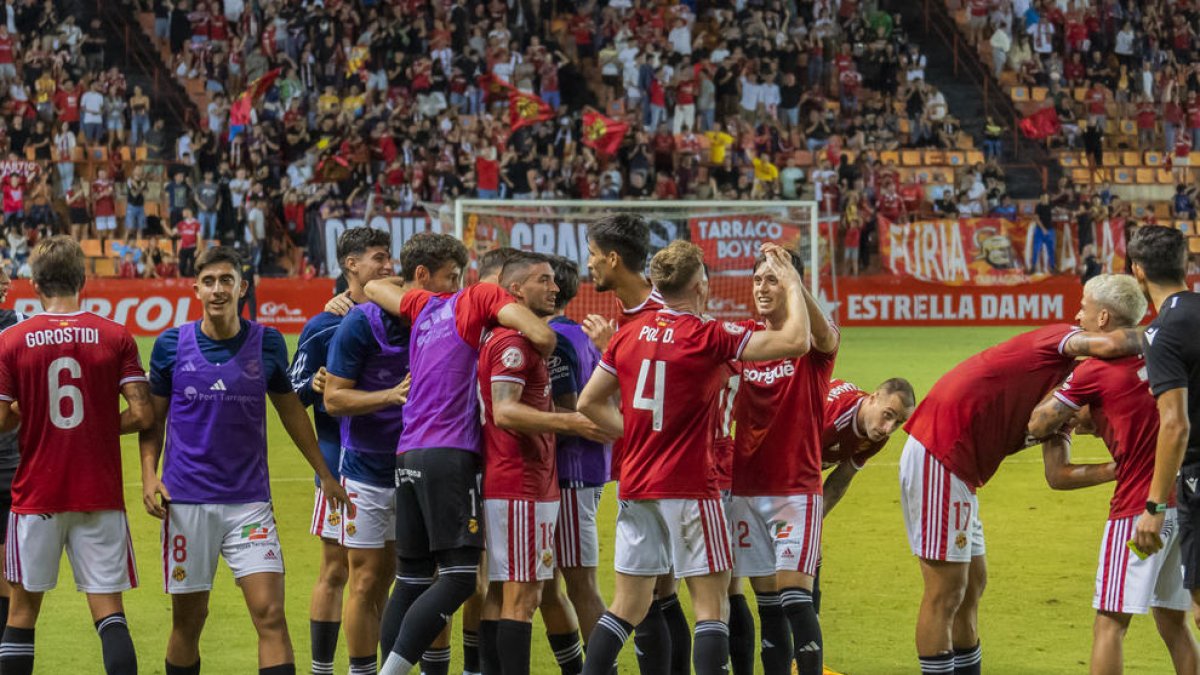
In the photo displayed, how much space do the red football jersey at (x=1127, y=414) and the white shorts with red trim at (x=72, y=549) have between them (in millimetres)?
4187

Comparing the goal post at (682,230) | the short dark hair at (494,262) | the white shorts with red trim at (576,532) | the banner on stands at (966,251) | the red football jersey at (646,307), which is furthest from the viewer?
the banner on stands at (966,251)

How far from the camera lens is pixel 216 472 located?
643 cm

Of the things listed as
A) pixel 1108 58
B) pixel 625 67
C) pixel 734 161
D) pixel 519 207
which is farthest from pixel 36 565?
pixel 1108 58

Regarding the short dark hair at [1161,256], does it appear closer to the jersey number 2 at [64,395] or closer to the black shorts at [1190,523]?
the black shorts at [1190,523]

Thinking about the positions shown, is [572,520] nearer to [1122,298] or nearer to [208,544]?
[208,544]

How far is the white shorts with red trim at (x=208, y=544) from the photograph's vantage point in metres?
6.39

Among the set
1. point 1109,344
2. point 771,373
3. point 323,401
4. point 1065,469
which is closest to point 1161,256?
point 1109,344

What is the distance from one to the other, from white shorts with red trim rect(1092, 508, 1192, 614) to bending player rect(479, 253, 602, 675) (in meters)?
2.24

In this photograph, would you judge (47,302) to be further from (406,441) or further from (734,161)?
(734,161)

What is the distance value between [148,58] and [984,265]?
20.0 metres

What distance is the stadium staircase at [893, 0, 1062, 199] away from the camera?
116 ft

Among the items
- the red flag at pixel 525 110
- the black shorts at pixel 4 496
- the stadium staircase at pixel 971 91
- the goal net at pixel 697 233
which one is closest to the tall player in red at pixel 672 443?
the black shorts at pixel 4 496

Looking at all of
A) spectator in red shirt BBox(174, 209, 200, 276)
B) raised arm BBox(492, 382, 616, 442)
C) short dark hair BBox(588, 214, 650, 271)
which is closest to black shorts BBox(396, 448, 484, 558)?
raised arm BBox(492, 382, 616, 442)

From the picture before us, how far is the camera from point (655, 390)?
6.22 meters
